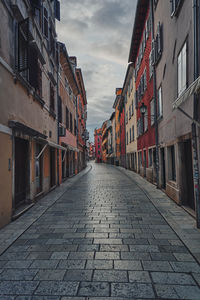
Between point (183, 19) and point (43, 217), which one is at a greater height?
point (183, 19)

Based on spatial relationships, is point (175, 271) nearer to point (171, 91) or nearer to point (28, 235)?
point (28, 235)

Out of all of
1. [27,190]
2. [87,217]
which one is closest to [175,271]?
[87,217]

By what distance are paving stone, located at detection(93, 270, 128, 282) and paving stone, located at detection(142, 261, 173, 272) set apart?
1.48 ft

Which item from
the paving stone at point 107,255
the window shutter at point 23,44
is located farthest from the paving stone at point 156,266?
the window shutter at point 23,44

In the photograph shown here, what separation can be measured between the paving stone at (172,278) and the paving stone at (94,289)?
2.65ft

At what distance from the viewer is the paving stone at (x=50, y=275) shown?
3.26 meters

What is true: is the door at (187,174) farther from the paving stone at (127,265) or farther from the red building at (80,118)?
the red building at (80,118)

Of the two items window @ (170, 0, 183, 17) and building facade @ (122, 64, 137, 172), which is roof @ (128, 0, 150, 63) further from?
window @ (170, 0, 183, 17)

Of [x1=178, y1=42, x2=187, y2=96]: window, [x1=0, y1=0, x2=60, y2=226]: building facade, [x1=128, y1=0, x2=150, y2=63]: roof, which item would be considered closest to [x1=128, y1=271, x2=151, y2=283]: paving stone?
[x1=0, y1=0, x2=60, y2=226]: building facade

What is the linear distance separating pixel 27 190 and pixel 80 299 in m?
6.14

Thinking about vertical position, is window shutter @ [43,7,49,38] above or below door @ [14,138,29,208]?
above

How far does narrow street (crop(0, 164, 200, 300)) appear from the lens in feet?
9.64

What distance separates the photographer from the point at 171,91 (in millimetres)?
8766

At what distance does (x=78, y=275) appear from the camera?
3.32 m
